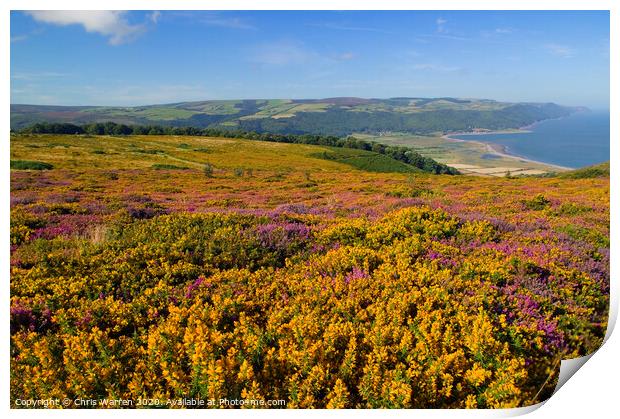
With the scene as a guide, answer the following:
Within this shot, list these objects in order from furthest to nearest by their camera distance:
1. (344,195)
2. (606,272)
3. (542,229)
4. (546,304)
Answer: (344,195) → (542,229) → (606,272) → (546,304)

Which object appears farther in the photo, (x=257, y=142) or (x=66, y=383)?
(x=257, y=142)

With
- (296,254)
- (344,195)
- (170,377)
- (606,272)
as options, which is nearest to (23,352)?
(170,377)

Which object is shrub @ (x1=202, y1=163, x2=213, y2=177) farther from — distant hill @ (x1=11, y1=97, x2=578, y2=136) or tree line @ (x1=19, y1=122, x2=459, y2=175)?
tree line @ (x1=19, y1=122, x2=459, y2=175)

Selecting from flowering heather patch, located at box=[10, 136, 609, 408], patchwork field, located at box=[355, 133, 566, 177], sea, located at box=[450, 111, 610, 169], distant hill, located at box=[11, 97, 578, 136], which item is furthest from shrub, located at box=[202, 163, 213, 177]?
sea, located at box=[450, 111, 610, 169]

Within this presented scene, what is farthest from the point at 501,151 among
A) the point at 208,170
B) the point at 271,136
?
the point at 208,170

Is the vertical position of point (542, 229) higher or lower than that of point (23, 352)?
higher

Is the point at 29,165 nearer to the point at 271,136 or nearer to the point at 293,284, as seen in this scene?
the point at 293,284

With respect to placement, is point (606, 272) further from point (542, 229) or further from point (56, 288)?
point (56, 288)
